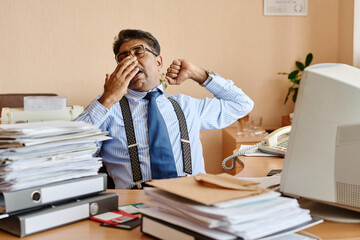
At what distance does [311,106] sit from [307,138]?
0.08m

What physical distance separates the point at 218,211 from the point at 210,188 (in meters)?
0.12

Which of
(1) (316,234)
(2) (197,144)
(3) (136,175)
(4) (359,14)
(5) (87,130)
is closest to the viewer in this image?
(1) (316,234)

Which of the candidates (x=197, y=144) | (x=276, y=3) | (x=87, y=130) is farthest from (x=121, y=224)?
(x=276, y=3)

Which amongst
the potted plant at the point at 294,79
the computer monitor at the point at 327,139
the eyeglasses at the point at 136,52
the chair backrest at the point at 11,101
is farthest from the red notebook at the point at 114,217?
the potted plant at the point at 294,79

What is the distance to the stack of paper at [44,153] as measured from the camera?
3.36ft

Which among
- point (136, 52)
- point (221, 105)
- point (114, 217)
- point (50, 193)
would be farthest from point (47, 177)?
point (221, 105)

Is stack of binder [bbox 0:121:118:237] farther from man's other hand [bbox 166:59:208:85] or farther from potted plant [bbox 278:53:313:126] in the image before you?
potted plant [bbox 278:53:313:126]

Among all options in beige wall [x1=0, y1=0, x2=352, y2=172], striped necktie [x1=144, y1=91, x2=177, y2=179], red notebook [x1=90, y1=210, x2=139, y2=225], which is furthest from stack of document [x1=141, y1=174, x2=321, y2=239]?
beige wall [x1=0, y1=0, x2=352, y2=172]

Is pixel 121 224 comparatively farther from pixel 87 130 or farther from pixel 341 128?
pixel 341 128

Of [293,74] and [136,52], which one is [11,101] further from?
[293,74]

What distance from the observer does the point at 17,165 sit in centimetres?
102

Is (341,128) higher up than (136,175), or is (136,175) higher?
(341,128)

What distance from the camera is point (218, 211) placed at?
835mm

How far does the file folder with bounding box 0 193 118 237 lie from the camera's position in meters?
1.02
